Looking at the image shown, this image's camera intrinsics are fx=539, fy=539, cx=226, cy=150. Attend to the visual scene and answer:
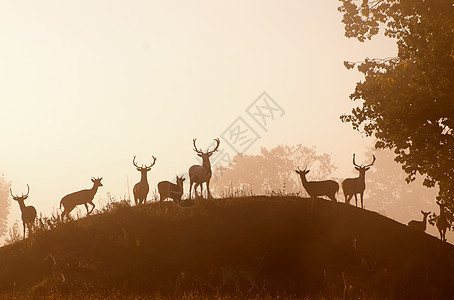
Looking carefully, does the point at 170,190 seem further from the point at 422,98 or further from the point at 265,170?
the point at 265,170

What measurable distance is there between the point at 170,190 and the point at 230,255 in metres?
6.67

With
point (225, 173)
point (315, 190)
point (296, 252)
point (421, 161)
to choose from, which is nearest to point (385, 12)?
point (421, 161)

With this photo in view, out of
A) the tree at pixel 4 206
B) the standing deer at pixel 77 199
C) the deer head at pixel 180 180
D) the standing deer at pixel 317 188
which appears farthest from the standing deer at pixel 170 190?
the tree at pixel 4 206

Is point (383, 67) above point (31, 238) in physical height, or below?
above

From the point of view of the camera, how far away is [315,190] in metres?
23.0

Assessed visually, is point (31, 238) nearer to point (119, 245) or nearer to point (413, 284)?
point (119, 245)

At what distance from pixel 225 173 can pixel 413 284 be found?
9554 cm

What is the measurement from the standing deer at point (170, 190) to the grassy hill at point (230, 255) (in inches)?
57.1

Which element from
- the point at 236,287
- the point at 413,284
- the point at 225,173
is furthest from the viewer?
the point at 225,173

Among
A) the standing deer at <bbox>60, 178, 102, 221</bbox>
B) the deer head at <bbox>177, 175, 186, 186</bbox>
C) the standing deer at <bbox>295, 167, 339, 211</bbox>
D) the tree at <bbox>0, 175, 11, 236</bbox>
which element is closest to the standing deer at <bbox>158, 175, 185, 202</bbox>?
the deer head at <bbox>177, 175, 186, 186</bbox>

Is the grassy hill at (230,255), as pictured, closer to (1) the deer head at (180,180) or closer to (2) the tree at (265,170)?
(1) the deer head at (180,180)

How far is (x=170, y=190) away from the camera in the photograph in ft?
82.3

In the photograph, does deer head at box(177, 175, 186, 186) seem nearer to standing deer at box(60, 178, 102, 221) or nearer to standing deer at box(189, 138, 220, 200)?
standing deer at box(189, 138, 220, 200)

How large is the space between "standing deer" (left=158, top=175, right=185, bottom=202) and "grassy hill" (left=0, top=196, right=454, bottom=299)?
145 cm
